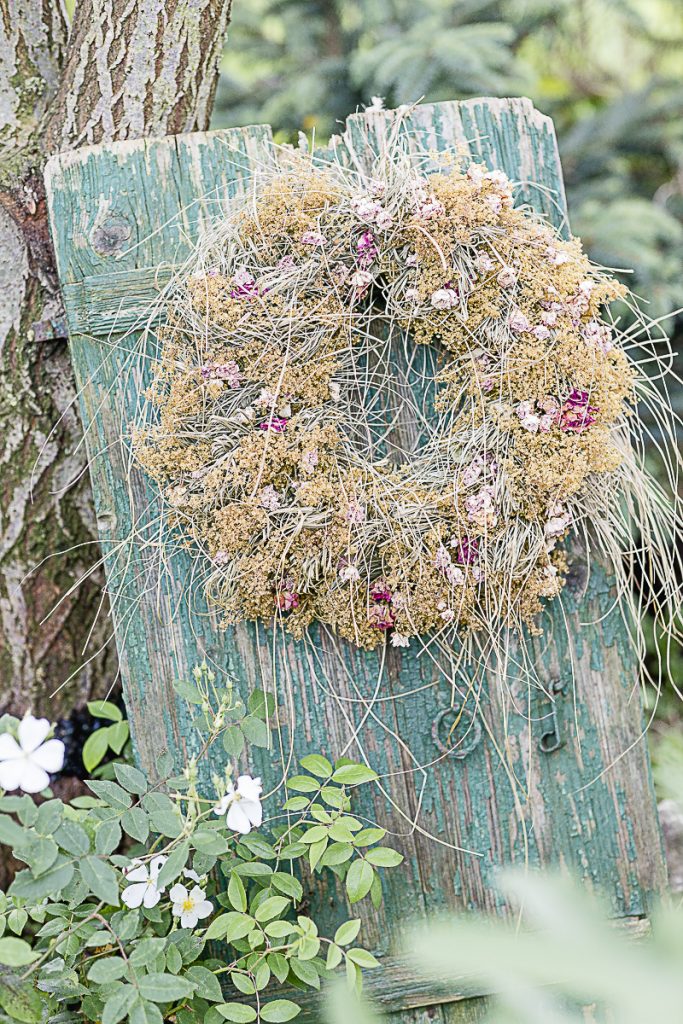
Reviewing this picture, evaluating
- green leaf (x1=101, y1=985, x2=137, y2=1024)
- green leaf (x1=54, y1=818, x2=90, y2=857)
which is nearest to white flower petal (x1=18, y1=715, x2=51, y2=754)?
green leaf (x1=54, y1=818, x2=90, y2=857)

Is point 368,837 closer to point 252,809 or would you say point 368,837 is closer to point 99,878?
point 252,809

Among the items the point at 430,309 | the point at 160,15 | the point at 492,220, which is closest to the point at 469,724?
the point at 430,309

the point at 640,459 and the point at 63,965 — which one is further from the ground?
the point at 640,459

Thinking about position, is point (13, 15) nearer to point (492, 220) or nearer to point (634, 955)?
point (492, 220)

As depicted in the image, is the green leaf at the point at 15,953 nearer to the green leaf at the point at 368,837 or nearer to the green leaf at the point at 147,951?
the green leaf at the point at 147,951

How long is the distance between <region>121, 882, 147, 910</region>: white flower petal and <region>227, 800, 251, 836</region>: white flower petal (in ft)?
0.55

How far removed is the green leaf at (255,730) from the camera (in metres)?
1.35

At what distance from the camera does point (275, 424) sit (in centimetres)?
150

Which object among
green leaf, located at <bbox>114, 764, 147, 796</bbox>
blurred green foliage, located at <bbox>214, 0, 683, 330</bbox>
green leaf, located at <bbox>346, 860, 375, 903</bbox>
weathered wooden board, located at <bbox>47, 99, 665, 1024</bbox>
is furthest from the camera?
blurred green foliage, located at <bbox>214, 0, 683, 330</bbox>

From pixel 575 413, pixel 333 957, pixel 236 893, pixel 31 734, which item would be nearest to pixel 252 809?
pixel 236 893

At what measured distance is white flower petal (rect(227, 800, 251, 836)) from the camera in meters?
1.27

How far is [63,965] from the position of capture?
1273mm

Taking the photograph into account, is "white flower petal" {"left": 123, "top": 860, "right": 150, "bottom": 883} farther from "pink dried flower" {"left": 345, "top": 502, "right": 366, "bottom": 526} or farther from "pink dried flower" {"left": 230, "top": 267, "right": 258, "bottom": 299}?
"pink dried flower" {"left": 230, "top": 267, "right": 258, "bottom": 299}

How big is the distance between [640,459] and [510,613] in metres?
0.40
